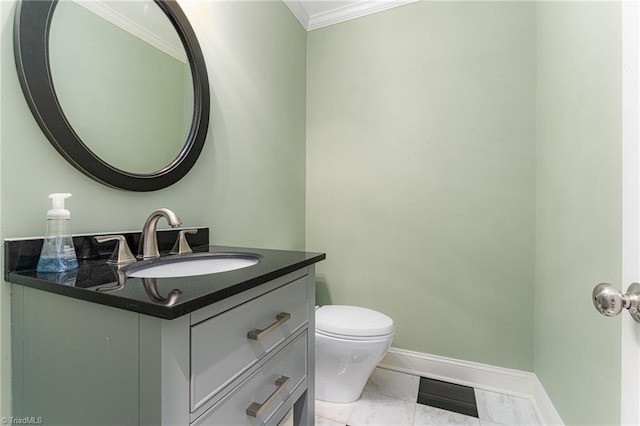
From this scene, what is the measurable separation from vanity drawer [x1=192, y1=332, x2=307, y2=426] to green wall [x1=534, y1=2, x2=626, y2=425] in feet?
2.93

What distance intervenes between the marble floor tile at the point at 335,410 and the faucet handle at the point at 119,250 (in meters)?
1.19

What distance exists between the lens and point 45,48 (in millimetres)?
771

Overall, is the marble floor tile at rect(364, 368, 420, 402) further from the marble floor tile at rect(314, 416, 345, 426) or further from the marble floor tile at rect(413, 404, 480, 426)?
the marble floor tile at rect(314, 416, 345, 426)

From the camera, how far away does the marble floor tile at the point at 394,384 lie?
1.62 meters

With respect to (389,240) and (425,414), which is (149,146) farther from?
(425,414)

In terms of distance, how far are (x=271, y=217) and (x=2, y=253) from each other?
1129mm

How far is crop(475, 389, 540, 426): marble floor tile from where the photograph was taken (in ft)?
4.66

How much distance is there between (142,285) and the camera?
0.59 m

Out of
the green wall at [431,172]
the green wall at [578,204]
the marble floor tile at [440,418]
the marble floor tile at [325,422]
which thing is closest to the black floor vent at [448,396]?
the marble floor tile at [440,418]

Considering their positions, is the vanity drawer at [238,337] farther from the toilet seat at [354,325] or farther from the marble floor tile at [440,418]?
the marble floor tile at [440,418]

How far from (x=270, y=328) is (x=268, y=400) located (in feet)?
0.62

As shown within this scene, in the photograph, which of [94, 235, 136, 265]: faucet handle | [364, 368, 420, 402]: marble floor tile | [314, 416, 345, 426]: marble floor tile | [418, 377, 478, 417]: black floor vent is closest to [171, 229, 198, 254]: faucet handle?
[94, 235, 136, 265]: faucet handle

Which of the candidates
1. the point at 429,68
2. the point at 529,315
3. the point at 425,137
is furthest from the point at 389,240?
the point at 429,68

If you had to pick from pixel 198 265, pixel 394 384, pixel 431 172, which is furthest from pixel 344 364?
pixel 431 172
